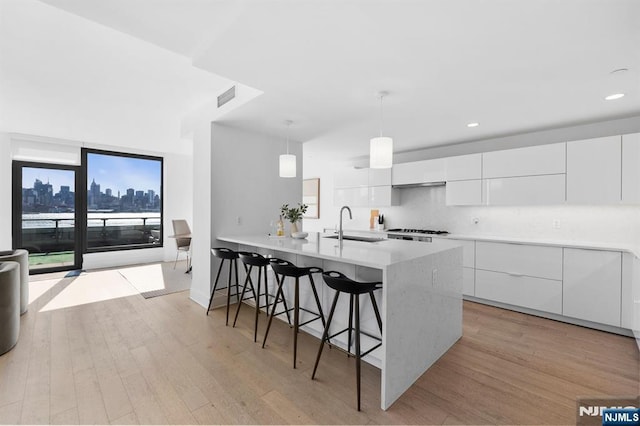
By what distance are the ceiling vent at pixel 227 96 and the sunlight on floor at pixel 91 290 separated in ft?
10.3

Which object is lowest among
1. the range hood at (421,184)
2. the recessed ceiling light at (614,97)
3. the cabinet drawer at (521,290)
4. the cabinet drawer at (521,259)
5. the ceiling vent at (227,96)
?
the cabinet drawer at (521,290)

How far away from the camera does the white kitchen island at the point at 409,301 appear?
1873 millimetres

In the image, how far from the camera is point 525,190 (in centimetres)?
369

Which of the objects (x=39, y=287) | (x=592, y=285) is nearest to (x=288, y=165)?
(x=592, y=285)

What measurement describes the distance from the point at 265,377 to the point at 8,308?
97.3 inches

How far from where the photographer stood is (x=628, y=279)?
112 inches

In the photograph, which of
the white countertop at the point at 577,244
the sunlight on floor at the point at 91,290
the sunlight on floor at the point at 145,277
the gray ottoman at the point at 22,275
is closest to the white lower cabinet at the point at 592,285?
the white countertop at the point at 577,244

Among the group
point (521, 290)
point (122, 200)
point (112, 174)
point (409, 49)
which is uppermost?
point (409, 49)

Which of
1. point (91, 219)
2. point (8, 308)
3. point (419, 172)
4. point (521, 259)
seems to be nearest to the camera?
point (8, 308)

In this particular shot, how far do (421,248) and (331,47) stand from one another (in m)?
1.83

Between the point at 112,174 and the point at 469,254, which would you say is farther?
the point at 112,174

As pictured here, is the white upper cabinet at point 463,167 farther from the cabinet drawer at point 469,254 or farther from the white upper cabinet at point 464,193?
the cabinet drawer at point 469,254

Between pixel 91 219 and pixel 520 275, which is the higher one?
pixel 91 219

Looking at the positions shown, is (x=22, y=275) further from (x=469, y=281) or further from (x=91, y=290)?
(x=469, y=281)
